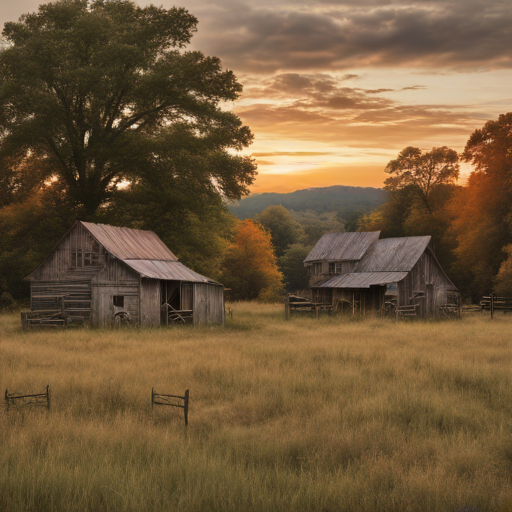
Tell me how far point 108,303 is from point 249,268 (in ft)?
133

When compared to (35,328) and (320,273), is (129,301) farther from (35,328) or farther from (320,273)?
Answer: (320,273)

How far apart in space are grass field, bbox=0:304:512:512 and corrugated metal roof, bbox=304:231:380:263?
26337mm

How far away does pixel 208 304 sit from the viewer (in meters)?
32.4

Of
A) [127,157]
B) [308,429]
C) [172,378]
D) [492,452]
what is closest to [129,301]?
[127,157]

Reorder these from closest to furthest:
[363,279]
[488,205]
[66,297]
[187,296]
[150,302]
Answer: [150,302] < [66,297] < [187,296] < [363,279] < [488,205]

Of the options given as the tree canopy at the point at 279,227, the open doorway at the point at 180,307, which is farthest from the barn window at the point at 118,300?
the tree canopy at the point at 279,227

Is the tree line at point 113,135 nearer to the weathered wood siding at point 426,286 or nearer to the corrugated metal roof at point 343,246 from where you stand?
the weathered wood siding at point 426,286

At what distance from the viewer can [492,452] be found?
8.59 meters

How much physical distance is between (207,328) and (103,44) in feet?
65.4

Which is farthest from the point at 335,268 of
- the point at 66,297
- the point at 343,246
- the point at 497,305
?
the point at 66,297

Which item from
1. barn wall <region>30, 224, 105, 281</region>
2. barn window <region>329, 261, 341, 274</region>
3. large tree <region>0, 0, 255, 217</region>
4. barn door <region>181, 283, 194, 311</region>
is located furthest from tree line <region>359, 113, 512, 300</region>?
barn wall <region>30, 224, 105, 281</region>

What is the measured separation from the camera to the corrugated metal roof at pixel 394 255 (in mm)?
40969

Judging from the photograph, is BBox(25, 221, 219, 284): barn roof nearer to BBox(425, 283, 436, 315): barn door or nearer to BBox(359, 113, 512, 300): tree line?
BBox(425, 283, 436, 315): barn door

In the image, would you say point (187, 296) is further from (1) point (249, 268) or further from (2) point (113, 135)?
(1) point (249, 268)
